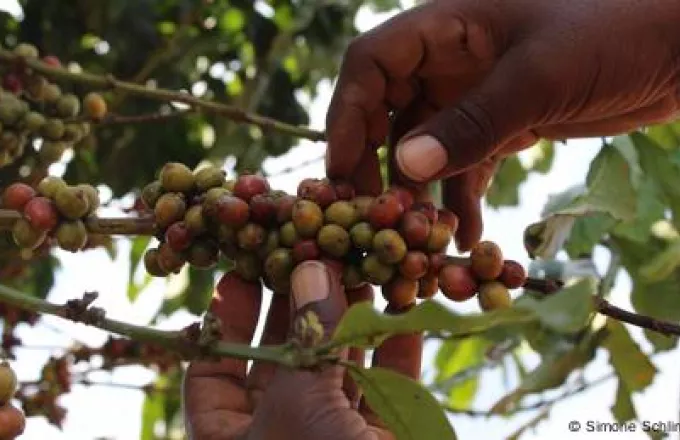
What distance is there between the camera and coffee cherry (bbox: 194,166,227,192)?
4.85 ft

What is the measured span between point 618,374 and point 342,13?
1.12 m

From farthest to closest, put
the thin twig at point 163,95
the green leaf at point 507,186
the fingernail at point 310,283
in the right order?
the green leaf at point 507,186, the thin twig at point 163,95, the fingernail at point 310,283

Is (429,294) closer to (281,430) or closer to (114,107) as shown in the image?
(281,430)

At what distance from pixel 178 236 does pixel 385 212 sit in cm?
24


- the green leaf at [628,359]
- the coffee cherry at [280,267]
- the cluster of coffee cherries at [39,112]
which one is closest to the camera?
the coffee cherry at [280,267]

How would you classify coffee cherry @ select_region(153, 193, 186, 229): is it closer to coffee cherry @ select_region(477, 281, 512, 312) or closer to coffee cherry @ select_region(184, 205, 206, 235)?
coffee cherry @ select_region(184, 205, 206, 235)

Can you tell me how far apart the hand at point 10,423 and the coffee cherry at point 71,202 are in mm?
251

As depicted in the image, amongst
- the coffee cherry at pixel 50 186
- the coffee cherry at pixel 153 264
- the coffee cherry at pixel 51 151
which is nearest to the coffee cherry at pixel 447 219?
the coffee cherry at pixel 153 264

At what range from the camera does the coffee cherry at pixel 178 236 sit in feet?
4.61

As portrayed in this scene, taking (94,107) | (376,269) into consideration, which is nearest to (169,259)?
(376,269)

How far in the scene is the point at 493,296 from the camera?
1354 mm

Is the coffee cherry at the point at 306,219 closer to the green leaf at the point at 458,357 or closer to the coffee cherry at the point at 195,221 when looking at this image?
the coffee cherry at the point at 195,221

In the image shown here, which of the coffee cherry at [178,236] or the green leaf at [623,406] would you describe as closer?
the coffee cherry at [178,236]

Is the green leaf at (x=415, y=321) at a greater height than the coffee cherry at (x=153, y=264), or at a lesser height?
lesser
